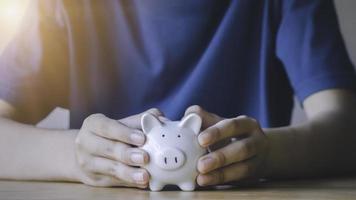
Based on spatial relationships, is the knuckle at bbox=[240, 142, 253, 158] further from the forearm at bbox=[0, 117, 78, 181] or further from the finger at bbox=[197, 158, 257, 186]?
the forearm at bbox=[0, 117, 78, 181]

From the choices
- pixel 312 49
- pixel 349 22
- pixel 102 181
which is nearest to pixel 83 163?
pixel 102 181

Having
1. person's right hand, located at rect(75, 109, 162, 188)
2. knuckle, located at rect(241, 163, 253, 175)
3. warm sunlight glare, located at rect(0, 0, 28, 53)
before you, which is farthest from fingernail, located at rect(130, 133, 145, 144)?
warm sunlight glare, located at rect(0, 0, 28, 53)

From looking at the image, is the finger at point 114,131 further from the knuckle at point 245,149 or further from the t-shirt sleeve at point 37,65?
the t-shirt sleeve at point 37,65

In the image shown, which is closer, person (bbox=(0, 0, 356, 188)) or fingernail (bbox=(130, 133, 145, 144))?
fingernail (bbox=(130, 133, 145, 144))

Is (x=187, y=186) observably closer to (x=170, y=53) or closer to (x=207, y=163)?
(x=207, y=163)

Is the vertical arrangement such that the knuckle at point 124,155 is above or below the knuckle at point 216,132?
below

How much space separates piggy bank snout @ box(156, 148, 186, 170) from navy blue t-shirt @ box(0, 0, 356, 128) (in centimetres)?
39

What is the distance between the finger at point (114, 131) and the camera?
0.49 metres

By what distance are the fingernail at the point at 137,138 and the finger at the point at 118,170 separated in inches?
1.0

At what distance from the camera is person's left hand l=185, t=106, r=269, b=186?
479mm

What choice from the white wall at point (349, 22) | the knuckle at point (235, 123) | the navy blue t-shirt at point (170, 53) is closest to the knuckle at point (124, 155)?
the knuckle at point (235, 123)

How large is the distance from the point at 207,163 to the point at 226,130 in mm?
39

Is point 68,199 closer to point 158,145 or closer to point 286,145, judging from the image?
point 158,145

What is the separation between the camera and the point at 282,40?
0.85 metres
